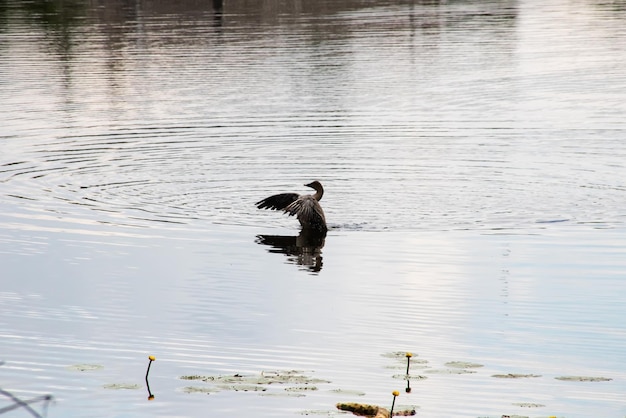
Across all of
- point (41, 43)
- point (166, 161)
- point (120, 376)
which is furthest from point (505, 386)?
point (41, 43)

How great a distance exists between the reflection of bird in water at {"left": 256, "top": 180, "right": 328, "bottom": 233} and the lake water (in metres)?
0.34

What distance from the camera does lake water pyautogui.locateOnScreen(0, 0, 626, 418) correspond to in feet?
41.9

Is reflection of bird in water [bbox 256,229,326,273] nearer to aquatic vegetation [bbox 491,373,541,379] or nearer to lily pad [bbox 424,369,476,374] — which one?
lily pad [bbox 424,369,476,374]

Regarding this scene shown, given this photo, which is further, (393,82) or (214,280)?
(393,82)

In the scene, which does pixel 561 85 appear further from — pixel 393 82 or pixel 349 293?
pixel 349 293

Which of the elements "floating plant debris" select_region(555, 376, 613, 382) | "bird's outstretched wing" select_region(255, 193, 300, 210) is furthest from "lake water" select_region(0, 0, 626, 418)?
"bird's outstretched wing" select_region(255, 193, 300, 210)

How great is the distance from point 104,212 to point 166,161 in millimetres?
5521

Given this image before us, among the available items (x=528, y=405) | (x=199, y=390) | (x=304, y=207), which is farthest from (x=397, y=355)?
(x=304, y=207)

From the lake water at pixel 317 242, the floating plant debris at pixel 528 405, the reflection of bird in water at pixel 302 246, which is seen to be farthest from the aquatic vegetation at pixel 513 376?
the reflection of bird in water at pixel 302 246

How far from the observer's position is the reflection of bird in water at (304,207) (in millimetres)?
20844

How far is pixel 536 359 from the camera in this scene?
1342 cm

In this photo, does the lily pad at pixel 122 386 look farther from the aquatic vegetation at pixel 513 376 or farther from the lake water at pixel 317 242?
the aquatic vegetation at pixel 513 376

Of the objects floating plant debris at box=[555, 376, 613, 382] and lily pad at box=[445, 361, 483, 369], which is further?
lily pad at box=[445, 361, 483, 369]

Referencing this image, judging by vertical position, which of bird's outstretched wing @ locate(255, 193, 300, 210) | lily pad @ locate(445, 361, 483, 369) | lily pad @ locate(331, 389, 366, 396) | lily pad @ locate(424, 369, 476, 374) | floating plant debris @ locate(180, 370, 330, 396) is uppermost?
lily pad @ locate(331, 389, 366, 396)
